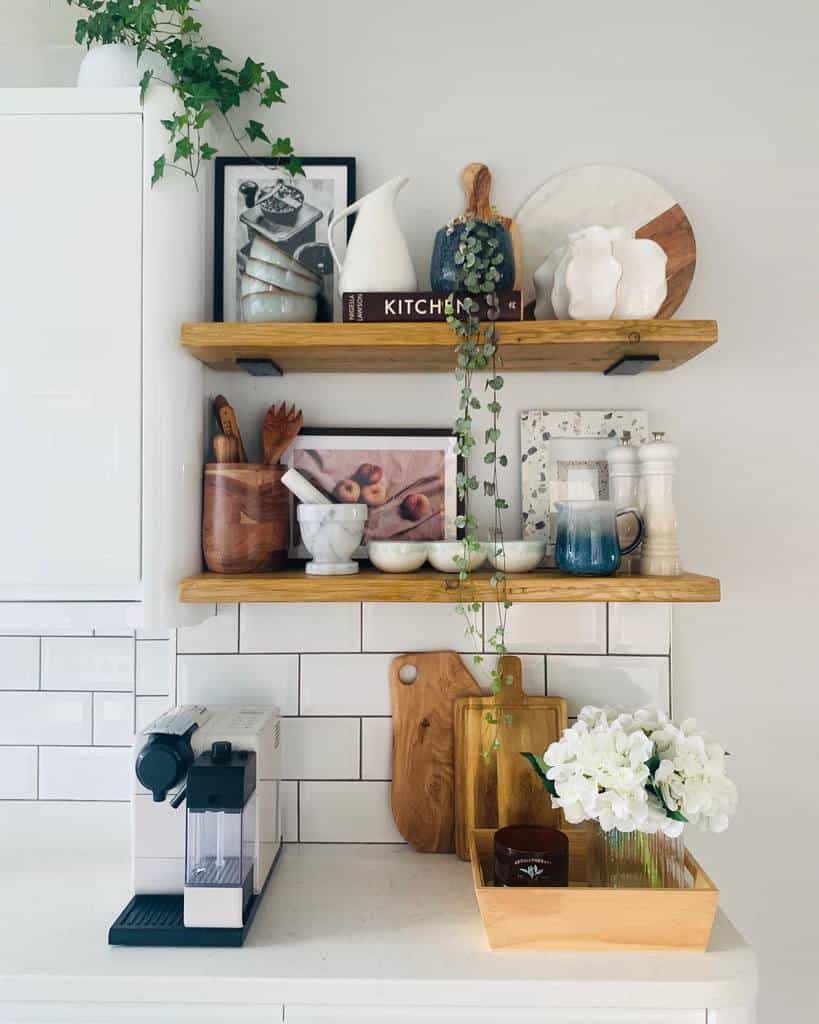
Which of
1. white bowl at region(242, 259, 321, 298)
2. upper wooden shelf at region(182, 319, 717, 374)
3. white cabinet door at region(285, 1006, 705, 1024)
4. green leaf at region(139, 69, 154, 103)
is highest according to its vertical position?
green leaf at region(139, 69, 154, 103)

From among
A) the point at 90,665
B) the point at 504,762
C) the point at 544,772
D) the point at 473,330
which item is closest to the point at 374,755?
the point at 504,762

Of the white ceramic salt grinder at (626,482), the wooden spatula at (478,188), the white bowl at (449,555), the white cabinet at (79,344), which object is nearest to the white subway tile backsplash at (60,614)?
the white cabinet at (79,344)

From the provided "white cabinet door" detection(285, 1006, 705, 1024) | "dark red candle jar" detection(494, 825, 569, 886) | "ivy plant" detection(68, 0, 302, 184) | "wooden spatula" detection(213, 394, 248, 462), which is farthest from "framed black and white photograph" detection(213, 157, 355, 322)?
"white cabinet door" detection(285, 1006, 705, 1024)

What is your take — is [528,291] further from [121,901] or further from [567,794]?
[121,901]

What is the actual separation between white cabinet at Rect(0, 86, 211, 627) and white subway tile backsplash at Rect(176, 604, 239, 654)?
248mm

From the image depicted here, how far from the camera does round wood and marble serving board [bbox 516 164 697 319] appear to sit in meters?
1.47

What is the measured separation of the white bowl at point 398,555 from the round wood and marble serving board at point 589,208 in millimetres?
529

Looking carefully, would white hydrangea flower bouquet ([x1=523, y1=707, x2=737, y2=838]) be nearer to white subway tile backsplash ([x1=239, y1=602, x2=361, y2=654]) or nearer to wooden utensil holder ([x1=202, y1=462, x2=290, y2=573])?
white subway tile backsplash ([x1=239, y1=602, x2=361, y2=654])

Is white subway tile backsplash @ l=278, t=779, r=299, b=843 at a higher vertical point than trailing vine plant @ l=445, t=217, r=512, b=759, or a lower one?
lower

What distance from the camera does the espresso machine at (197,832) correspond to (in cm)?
115

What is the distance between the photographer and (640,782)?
1.15m

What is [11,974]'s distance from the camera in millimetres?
1087

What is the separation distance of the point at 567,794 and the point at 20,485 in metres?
0.97

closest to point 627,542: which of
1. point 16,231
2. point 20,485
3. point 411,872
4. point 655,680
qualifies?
point 655,680
